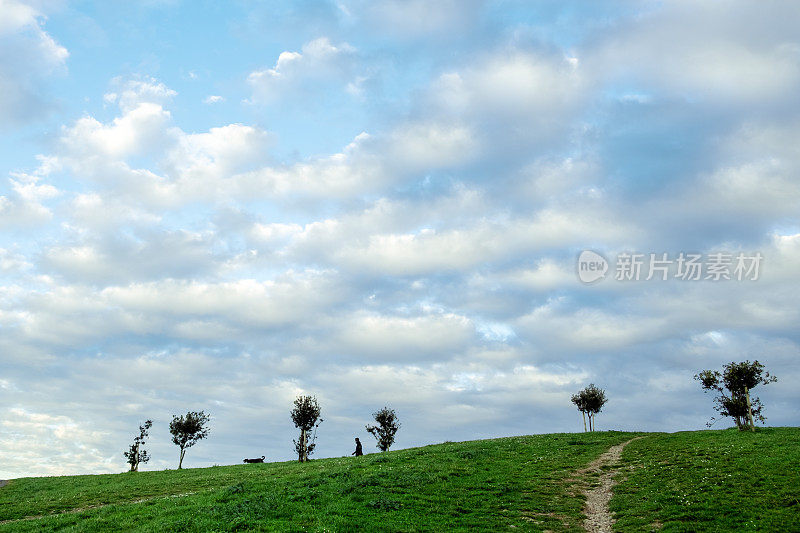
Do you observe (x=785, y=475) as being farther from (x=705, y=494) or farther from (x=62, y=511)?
(x=62, y=511)

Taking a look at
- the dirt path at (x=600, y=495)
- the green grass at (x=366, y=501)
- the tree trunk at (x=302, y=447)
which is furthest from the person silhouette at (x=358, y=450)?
the dirt path at (x=600, y=495)

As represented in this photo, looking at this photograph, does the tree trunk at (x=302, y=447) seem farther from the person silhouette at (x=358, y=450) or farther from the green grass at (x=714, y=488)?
the green grass at (x=714, y=488)

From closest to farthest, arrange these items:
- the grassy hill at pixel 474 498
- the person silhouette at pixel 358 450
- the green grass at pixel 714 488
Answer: the green grass at pixel 714 488 → the grassy hill at pixel 474 498 → the person silhouette at pixel 358 450

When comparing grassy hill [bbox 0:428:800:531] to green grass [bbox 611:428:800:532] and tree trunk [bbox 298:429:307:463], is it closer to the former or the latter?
green grass [bbox 611:428:800:532]

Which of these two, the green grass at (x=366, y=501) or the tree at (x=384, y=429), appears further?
the tree at (x=384, y=429)

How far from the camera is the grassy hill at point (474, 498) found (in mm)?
25031

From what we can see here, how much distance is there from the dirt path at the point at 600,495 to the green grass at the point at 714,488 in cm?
60

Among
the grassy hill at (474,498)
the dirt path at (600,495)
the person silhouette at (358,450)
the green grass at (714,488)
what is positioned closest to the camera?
the green grass at (714,488)

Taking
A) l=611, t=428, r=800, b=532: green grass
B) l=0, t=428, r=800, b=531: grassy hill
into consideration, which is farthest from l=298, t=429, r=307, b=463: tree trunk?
l=611, t=428, r=800, b=532: green grass

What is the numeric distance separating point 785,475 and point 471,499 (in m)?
19.4

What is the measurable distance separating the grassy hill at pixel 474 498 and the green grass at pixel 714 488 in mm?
75

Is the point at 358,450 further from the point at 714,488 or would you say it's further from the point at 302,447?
the point at 714,488

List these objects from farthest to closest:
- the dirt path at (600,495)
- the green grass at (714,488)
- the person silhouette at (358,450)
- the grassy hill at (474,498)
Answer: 1. the person silhouette at (358,450)
2. the dirt path at (600,495)
3. the grassy hill at (474,498)
4. the green grass at (714,488)

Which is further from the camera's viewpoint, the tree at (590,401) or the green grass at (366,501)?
the tree at (590,401)
